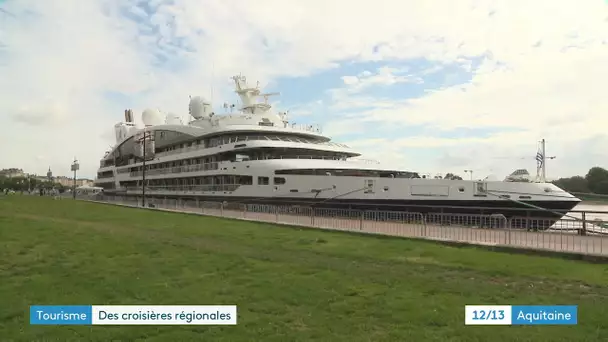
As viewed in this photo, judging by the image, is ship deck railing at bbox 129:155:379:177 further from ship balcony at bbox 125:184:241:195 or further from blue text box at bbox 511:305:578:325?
blue text box at bbox 511:305:578:325

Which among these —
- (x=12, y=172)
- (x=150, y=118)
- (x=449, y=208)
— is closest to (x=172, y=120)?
(x=150, y=118)

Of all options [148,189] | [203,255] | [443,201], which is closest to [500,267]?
[203,255]

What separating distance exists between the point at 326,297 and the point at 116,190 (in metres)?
58.2

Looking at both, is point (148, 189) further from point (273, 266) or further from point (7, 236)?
point (273, 266)

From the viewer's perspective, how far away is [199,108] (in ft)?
158

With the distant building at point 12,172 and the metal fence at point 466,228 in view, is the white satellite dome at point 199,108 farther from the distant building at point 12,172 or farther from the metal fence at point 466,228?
the distant building at point 12,172

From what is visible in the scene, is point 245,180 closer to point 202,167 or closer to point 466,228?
point 202,167

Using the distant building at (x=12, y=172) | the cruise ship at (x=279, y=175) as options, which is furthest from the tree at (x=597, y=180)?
the distant building at (x=12, y=172)

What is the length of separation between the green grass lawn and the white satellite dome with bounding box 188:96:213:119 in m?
34.6

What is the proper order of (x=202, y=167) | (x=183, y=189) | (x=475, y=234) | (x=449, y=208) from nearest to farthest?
1. (x=475, y=234)
2. (x=449, y=208)
3. (x=202, y=167)
4. (x=183, y=189)

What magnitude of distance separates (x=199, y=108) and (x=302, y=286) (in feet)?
139

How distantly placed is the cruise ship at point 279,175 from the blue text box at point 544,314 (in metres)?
8.68

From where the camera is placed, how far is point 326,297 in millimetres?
7477

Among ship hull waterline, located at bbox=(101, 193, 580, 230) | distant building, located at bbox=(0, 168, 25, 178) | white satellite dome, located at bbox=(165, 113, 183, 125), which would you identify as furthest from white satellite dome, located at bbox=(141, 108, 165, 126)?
distant building, located at bbox=(0, 168, 25, 178)
